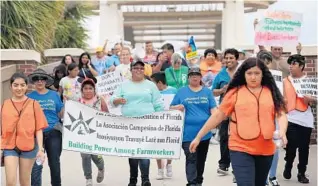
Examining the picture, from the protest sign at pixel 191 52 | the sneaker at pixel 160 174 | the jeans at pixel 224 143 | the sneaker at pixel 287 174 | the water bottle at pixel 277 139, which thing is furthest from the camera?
the protest sign at pixel 191 52

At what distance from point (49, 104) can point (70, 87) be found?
228 cm

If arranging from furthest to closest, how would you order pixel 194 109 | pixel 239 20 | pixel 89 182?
pixel 239 20 → pixel 89 182 → pixel 194 109

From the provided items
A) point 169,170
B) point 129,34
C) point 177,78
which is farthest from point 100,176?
point 129,34

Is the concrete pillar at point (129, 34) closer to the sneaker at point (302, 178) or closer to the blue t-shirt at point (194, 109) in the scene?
the sneaker at point (302, 178)

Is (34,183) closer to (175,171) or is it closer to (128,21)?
(175,171)

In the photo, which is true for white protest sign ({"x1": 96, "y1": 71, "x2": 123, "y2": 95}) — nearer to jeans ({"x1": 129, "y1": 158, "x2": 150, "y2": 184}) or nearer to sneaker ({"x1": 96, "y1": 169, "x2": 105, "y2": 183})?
sneaker ({"x1": 96, "y1": 169, "x2": 105, "y2": 183})

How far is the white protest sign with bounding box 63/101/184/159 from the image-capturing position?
943cm

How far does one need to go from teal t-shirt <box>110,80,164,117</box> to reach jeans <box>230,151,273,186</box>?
2.68 meters

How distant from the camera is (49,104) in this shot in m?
9.16

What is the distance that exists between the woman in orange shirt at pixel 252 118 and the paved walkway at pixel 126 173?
3098 millimetres

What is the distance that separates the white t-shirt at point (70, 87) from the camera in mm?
11344

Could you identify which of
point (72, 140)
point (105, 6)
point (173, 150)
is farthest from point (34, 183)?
point (105, 6)

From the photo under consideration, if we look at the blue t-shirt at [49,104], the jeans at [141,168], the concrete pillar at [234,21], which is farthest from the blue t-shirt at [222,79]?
the concrete pillar at [234,21]

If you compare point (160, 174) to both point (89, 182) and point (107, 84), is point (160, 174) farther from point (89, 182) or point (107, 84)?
point (107, 84)
